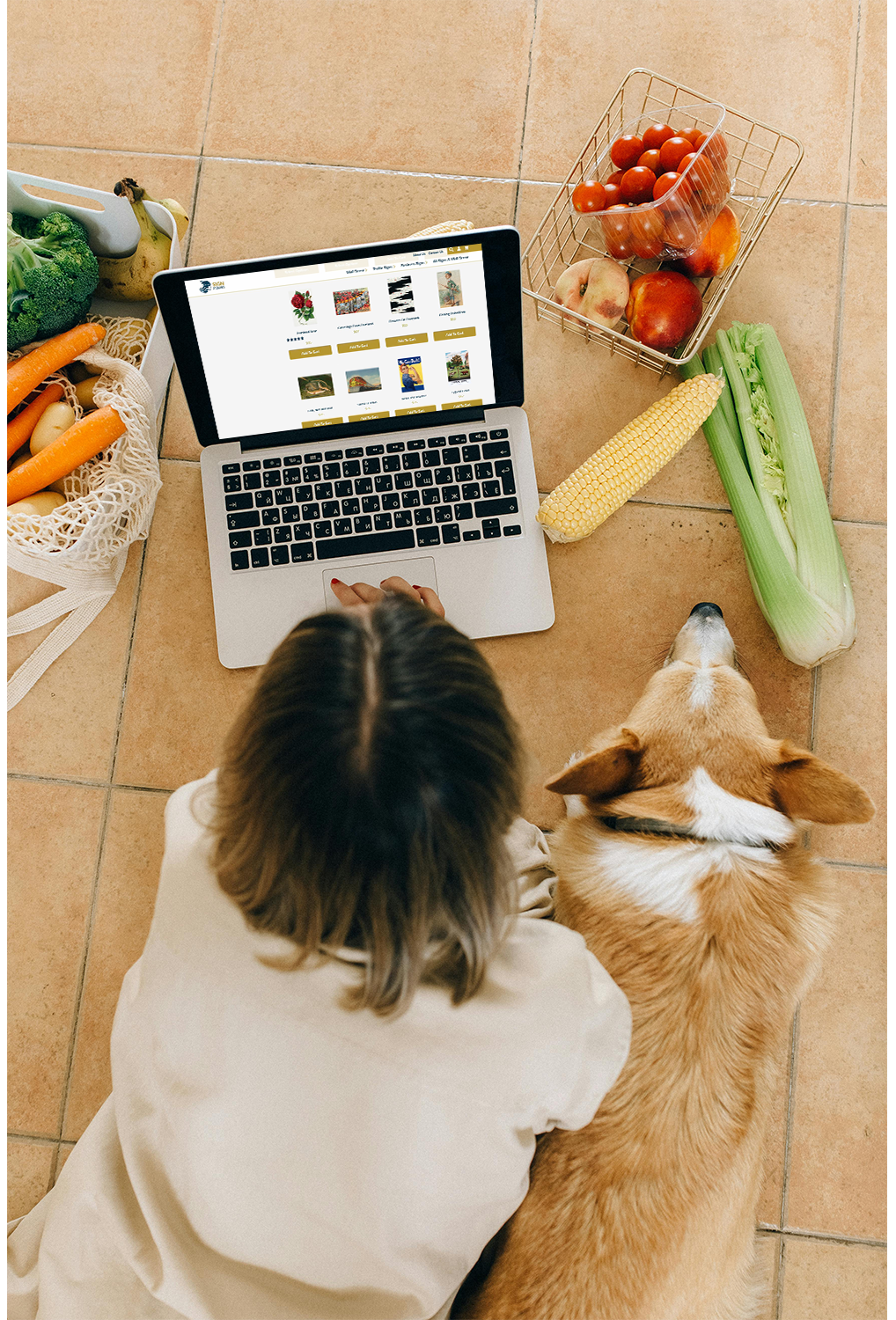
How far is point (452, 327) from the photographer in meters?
1.25

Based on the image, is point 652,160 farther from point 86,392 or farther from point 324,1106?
point 324,1106

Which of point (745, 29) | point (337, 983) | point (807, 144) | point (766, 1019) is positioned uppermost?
point (745, 29)

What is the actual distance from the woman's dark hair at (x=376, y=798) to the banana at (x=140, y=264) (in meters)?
0.84

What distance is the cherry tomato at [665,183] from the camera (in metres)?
1.26

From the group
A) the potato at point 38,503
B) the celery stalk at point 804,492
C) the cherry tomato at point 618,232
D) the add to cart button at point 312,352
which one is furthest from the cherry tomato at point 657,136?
the potato at point 38,503

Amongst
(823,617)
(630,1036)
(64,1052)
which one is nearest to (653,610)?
(823,617)

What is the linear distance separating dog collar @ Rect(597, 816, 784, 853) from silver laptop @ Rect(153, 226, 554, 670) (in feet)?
1.29

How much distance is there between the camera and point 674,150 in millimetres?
1286

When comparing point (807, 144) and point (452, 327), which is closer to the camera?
point (452, 327)

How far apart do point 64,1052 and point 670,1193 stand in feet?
3.34

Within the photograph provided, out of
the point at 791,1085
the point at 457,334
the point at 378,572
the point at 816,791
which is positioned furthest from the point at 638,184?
the point at 791,1085

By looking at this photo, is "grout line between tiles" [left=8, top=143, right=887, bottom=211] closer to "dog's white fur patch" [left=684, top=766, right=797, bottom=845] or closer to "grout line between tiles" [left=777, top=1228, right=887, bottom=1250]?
"dog's white fur patch" [left=684, top=766, right=797, bottom=845]

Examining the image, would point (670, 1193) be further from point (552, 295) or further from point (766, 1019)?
point (552, 295)

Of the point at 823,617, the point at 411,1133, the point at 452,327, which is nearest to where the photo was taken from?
the point at 411,1133
